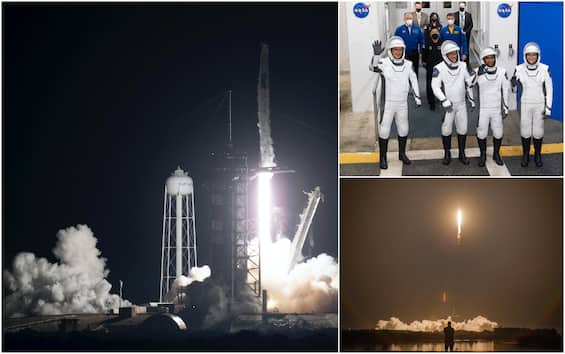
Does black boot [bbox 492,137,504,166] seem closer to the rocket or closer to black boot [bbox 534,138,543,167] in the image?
black boot [bbox 534,138,543,167]

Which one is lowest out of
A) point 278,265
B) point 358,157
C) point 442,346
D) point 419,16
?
point 442,346

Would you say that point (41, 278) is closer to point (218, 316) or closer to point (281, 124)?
point (218, 316)

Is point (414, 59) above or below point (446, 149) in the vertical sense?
above

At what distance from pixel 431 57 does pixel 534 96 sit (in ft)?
2.17

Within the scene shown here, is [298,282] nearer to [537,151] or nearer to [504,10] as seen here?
[537,151]

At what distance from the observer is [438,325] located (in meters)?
9.98

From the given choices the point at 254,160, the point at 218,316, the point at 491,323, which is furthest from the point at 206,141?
the point at 491,323

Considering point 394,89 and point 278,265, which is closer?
point 394,89

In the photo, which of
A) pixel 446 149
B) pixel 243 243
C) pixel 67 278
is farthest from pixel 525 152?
pixel 67 278

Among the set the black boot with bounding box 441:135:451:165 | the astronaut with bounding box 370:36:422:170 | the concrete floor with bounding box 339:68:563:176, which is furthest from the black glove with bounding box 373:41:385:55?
the black boot with bounding box 441:135:451:165

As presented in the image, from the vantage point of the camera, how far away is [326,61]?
9945 mm

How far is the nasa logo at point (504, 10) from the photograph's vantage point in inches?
390

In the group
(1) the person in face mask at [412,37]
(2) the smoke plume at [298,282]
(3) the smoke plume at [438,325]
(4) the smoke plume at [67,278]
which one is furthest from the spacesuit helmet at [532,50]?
(4) the smoke plume at [67,278]

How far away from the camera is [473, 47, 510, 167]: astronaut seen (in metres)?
9.89
